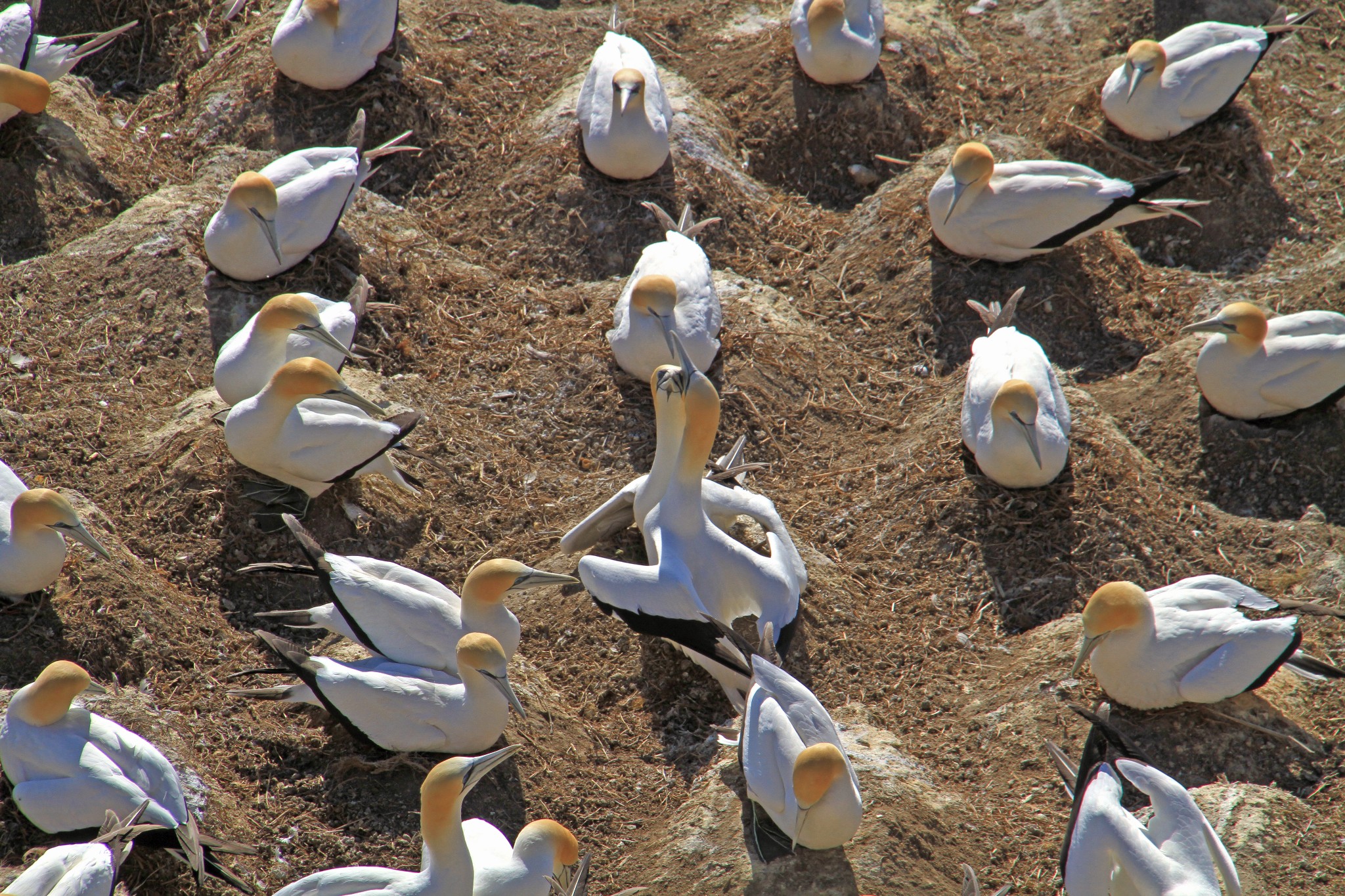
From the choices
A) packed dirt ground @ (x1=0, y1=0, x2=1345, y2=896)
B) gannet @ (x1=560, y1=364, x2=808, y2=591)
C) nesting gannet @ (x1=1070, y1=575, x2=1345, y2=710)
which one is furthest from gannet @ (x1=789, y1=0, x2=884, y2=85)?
nesting gannet @ (x1=1070, y1=575, x2=1345, y2=710)

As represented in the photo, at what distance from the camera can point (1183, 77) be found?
313 inches

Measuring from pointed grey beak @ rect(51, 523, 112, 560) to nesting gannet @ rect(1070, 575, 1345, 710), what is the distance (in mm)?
4009

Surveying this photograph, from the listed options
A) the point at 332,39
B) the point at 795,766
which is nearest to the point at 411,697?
the point at 795,766

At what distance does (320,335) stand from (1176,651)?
4158 millimetres

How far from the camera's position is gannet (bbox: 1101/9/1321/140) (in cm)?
791

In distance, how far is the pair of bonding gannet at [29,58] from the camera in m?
7.00

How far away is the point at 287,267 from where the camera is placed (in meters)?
6.59

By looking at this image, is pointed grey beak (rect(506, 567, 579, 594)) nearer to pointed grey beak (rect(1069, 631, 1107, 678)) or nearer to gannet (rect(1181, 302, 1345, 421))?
pointed grey beak (rect(1069, 631, 1107, 678))

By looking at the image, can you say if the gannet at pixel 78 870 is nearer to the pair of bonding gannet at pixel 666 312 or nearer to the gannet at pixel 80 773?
the gannet at pixel 80 773

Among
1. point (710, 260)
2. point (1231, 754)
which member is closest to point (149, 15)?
point (710, 260)

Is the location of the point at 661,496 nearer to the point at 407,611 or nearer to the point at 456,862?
the point at 407,611

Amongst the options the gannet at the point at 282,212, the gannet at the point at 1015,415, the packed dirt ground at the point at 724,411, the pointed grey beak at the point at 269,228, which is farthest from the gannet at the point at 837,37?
the pointed grey beak at the point at 269,228

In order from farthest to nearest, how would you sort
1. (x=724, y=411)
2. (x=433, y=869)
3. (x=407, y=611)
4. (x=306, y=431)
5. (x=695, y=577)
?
(x=724, y=411)
(x=306, y=431)
(x=695, y=577)
(x=407, y=611)
(x=433, y=869)

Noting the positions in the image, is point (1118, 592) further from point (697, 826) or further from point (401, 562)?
point (401, 562)
